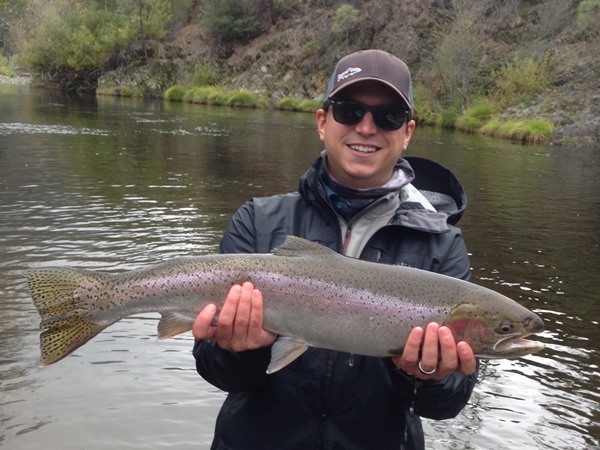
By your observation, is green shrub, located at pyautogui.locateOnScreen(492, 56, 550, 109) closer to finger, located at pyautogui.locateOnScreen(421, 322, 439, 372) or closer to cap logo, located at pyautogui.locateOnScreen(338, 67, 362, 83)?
cap logo, located at pyautogui.locateOnScreen(338, 67, 362, 83)

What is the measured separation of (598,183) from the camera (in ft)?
65.5

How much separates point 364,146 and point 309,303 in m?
0.79

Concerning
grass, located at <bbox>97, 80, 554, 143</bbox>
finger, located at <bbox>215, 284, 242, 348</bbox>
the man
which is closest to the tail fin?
the man

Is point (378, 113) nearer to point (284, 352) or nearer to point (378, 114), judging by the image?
point (378, 114)

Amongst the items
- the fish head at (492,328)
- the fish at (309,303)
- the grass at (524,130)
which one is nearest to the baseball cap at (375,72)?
the fish at (309,303)

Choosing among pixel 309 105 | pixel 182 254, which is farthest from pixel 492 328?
pixel 309 105

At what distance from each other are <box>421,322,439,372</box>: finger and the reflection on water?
3.03m

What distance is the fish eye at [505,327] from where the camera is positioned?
2.80 m

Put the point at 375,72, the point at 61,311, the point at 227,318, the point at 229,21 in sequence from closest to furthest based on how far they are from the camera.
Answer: the point at 227,318
the point at 375,72
the point at 61,311
the point at 229,21

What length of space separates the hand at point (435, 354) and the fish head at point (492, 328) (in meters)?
0.12

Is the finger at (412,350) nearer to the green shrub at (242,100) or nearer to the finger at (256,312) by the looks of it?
the finger at (256,312)

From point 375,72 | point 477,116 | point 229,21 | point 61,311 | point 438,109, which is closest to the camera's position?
point 375,72

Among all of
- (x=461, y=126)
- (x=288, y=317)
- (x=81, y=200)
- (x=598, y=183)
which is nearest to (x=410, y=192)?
(x=288, y=317)

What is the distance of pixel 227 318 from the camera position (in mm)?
2719
